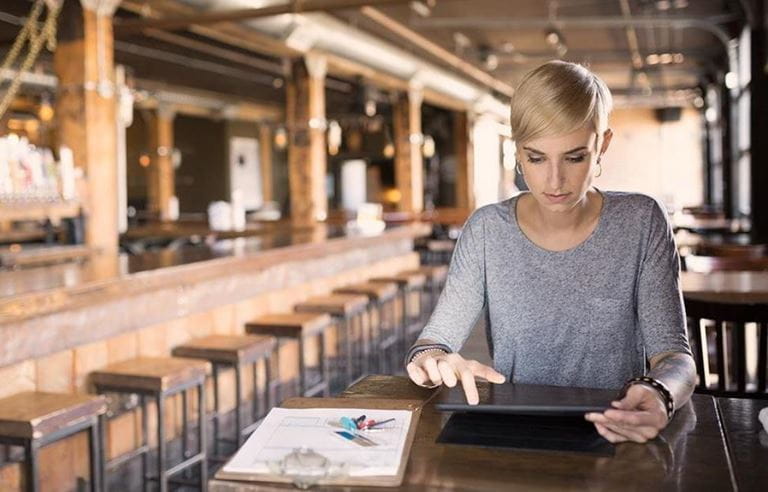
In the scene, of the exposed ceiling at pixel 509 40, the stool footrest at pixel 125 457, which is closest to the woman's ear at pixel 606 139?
the stool footrest at pixel 125 457

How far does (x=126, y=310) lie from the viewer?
391 cm

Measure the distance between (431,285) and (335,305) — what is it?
10.5ft

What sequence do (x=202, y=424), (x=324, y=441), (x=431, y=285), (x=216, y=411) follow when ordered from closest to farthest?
(x=324, y=441), (x=202, y=424), (x=216, y=411), (x=431, y=285)

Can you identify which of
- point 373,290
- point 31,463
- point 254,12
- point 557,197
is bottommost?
point 31,463

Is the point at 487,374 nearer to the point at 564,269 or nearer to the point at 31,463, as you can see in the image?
the point at 564,269

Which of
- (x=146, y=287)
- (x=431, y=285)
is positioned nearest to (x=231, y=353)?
(x=146, y=287)

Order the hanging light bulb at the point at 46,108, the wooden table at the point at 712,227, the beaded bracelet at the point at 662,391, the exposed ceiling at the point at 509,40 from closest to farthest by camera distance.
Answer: the beaded bracelet at the point at 662,391 < the wooden table at the point at 712,227 < the exposed ceiling at the point at 509,40 < the hanging light bulb at the point at 46,108

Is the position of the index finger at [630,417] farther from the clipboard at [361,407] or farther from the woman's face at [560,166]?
the woman's face at [560,166]

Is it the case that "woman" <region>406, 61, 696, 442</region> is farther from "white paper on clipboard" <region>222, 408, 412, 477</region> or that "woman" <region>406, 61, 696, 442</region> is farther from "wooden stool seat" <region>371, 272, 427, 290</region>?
"wooden stool seat" <region>371, 272, 427, 290</region>

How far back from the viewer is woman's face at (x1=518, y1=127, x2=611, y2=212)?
60.9 inches

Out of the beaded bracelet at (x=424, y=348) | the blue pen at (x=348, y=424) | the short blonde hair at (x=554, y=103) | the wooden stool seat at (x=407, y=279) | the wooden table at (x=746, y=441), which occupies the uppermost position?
the short blonde hair at (x=554, y=103)

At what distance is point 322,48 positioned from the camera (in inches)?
315

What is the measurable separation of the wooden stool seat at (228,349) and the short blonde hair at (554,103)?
261 cm

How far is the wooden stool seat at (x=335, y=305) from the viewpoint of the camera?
5.37 meters
